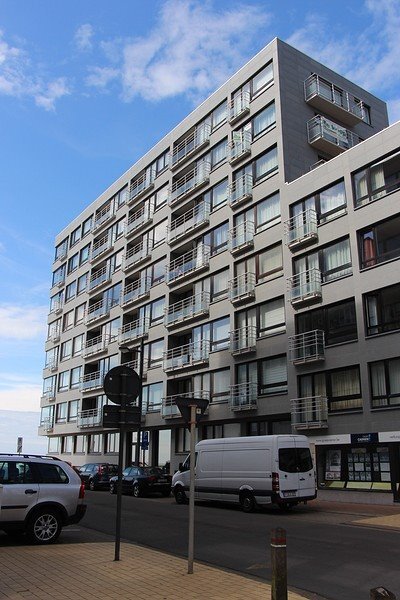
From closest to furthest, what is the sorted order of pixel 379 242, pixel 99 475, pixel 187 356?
pixel 379 242 → pixel 99 475 → pixel 187 356

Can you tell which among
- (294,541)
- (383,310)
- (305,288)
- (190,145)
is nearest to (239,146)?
(190,145)

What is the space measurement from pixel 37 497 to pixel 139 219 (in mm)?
34696

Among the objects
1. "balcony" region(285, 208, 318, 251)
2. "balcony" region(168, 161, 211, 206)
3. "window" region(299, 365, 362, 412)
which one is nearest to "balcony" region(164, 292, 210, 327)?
"balcony" region(168, 161, 211, 206)

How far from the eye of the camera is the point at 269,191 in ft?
96.4

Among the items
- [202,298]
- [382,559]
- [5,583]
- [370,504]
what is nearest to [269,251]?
[202,298]

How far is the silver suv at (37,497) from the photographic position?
33.4 feet

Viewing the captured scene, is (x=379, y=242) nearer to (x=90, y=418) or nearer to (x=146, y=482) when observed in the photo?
(x=146, y=482)

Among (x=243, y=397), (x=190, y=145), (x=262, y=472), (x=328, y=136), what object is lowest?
(x=262, y=472)

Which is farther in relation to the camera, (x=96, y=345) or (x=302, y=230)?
(x=96, y=345)

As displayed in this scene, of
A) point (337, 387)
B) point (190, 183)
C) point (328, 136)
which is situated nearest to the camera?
point (337, 387)

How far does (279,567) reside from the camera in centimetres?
526

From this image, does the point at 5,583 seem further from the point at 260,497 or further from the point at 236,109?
the point at 236,109

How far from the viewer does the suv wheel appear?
1036 cm

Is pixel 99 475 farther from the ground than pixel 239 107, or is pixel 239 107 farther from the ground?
pixel 239 107
